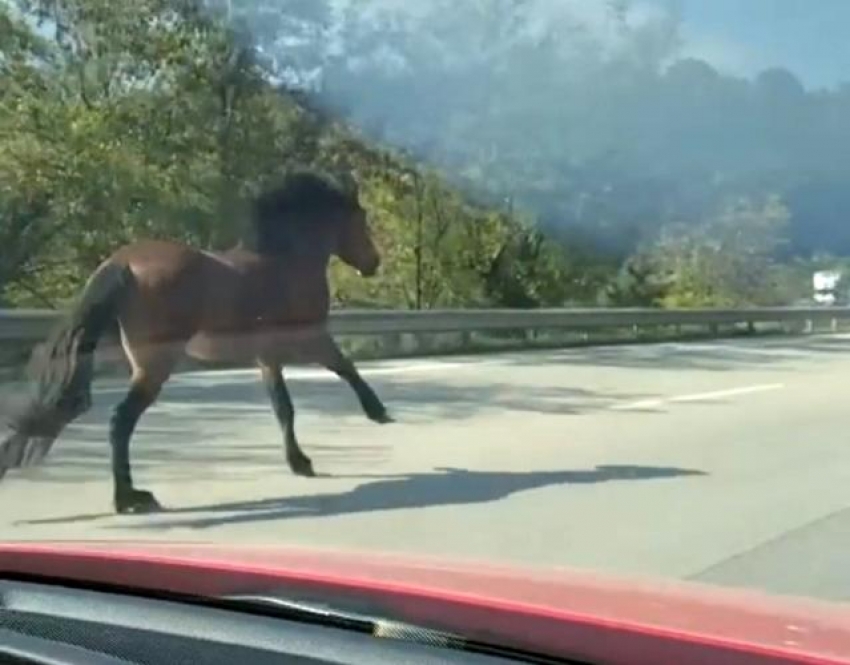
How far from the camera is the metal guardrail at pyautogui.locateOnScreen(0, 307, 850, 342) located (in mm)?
14016

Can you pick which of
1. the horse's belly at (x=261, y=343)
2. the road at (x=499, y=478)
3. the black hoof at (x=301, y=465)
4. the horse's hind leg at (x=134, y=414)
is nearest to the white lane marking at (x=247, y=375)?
the road at (x=499, y=478)

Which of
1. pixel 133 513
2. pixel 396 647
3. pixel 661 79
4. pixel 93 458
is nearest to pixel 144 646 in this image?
pixel 396 647

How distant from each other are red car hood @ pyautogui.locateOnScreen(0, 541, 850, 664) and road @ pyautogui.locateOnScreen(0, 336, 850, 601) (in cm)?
109

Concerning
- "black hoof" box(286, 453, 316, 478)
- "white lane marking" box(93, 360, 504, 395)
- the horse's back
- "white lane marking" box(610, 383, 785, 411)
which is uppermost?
the horse's back

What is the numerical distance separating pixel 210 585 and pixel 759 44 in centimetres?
1111

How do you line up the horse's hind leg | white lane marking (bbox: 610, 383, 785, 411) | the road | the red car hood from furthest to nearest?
white lane marking (bbox: 610, 383, 785, 411) < the horse's hind leg < the road < the red car hood

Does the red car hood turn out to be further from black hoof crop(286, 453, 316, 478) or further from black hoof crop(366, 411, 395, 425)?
black hoof crop(366, 411, 395, 425)

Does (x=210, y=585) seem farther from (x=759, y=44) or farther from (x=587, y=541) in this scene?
(x=759, y=44)

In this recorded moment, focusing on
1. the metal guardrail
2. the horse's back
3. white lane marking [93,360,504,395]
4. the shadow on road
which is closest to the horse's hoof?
white lane marking [93,360,504,395]

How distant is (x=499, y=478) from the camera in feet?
31.3

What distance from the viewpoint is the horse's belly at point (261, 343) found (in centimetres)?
988

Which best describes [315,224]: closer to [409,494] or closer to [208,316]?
[208,316]

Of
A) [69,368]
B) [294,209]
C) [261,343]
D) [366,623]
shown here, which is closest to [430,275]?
[294,209]

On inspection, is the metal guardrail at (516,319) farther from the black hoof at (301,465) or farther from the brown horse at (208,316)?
the black hoof at (301,465)
